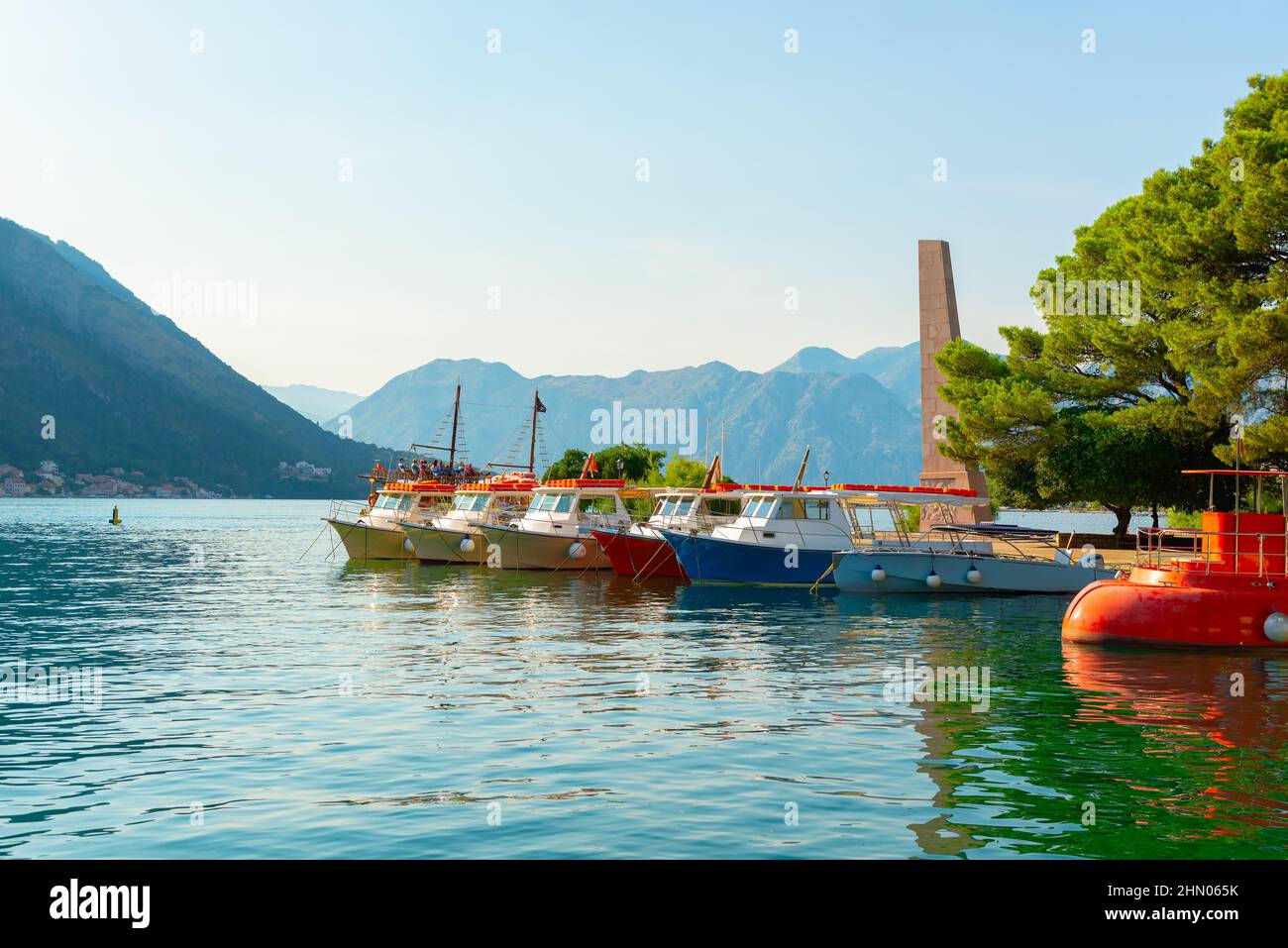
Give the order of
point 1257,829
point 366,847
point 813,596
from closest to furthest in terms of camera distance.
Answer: point 366,847 → point 1257,829 → point 813,596

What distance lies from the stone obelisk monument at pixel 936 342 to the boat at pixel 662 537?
20.9 metres

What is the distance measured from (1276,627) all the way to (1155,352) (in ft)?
101

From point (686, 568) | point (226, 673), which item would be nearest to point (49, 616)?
point (226, 673)

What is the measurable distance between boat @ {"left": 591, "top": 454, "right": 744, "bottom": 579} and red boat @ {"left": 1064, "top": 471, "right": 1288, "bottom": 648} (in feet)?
72.9

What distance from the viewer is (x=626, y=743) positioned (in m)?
17.1

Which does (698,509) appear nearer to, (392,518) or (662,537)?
(662,537)

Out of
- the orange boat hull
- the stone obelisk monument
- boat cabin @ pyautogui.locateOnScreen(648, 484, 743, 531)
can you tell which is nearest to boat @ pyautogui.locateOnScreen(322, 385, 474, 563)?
boat cabin @ pyautogui.locateOnScreen(648, 484, 743, 531)

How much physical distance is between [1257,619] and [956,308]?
46462 mm

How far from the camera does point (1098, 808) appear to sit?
1348 centimetres

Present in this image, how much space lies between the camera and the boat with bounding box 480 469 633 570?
55.7 metres

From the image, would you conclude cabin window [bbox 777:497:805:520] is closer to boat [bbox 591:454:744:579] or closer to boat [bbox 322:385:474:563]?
boat [bbox 591:454:744:579]

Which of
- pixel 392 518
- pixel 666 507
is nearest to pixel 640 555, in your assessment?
pixel 666 507
